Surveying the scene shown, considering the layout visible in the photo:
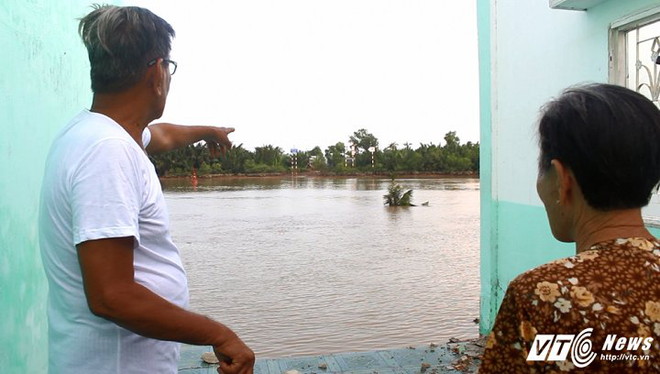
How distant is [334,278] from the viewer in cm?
747

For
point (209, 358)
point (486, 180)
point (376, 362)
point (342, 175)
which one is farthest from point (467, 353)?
point (342, 175)

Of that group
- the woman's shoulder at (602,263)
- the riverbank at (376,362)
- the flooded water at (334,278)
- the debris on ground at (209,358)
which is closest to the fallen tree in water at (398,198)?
the flooded water at (334,278)

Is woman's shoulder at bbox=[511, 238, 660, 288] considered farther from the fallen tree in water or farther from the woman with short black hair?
the fallen tree in water

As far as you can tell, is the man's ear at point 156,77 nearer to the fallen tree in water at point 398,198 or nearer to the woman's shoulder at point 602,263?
the woman's shoulder at point 602,263

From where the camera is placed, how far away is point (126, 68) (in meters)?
1.35

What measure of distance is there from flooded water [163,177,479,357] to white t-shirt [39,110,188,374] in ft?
10.9

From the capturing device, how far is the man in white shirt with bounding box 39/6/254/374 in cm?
122

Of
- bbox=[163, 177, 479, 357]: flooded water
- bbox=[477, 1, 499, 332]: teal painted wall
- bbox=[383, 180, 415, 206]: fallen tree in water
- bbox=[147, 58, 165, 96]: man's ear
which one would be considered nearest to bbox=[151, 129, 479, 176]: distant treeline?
bbox=[383, 180, 415, 206]: fallen tree in water

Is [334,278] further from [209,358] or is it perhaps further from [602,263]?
[602,263]

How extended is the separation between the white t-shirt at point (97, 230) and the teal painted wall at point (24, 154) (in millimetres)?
1125

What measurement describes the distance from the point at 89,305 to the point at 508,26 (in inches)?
143

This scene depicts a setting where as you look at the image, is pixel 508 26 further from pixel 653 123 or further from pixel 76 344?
pixel 76 344

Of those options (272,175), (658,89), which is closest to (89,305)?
(658,89)

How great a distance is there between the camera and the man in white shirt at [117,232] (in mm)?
1218
